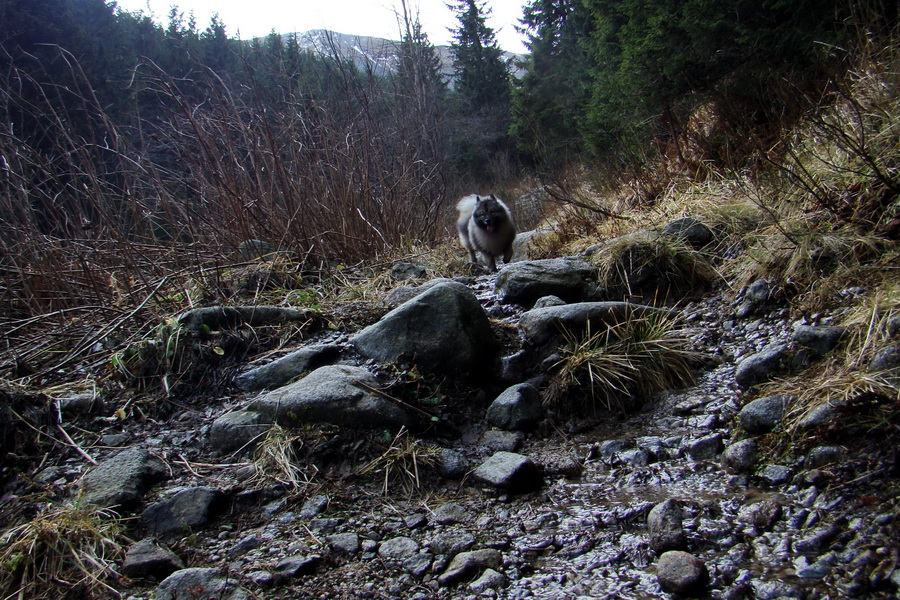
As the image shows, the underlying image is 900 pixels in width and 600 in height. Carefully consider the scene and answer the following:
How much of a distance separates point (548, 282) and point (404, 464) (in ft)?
7.53

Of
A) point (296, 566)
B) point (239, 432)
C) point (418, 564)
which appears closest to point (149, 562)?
point (296, 566)

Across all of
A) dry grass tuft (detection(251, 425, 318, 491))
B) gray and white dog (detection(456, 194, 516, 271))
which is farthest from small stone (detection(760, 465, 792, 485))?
Result: gray and white dog (detection(456, 194, 516, 271))

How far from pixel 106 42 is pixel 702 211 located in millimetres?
19774

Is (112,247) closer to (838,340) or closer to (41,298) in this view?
(41,298)

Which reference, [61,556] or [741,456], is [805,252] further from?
[61,556]

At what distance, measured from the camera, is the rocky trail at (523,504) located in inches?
69.6

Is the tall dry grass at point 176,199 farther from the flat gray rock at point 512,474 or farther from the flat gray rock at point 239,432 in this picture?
the flat gray rock at point 512,474

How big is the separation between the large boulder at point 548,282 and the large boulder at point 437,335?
0.95m

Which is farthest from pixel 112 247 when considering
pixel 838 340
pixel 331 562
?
pixel 838 340

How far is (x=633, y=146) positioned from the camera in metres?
7.41

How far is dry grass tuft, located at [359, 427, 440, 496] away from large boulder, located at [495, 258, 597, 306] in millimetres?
2004

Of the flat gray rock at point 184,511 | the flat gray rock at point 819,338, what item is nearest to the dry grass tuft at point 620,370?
the flat gray rock at point 819,338

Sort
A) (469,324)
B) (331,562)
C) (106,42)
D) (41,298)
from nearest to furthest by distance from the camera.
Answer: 1. (331,562)
2. (469,324)
3. (41,298)
4. (106,42)

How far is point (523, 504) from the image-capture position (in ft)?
7.75
